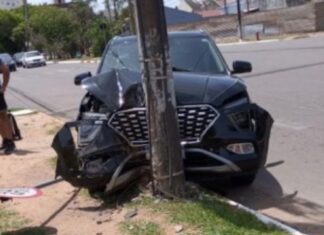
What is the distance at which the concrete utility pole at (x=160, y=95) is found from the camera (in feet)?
19.8

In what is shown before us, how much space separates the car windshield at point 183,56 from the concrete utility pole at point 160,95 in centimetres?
193

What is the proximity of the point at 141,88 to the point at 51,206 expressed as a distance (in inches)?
60.9

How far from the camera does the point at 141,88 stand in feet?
21.4

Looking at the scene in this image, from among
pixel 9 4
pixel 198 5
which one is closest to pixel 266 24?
pixel 198 5

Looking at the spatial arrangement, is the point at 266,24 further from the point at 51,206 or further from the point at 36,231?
the point at 36,231

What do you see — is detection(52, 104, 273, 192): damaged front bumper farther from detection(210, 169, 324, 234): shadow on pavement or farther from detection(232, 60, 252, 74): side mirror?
detection(232, 60, 252, 74): side mirror

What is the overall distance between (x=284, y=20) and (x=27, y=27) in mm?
48058

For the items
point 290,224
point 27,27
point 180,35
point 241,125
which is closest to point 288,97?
point 180,35

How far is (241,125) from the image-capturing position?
6.70m

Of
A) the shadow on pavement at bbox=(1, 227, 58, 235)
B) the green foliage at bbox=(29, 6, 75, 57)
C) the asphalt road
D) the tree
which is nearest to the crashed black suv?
the asphalt road

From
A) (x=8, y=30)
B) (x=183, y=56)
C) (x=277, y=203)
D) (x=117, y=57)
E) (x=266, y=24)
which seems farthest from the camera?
(x=8, y=30)

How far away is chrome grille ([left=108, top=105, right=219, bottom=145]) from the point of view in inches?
255

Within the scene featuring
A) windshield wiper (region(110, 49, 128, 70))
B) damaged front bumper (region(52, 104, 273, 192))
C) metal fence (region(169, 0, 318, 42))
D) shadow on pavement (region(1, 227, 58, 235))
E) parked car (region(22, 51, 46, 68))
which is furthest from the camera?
parked car (region(22, 51, 46, 68))

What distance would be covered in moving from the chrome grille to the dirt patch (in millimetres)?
759
